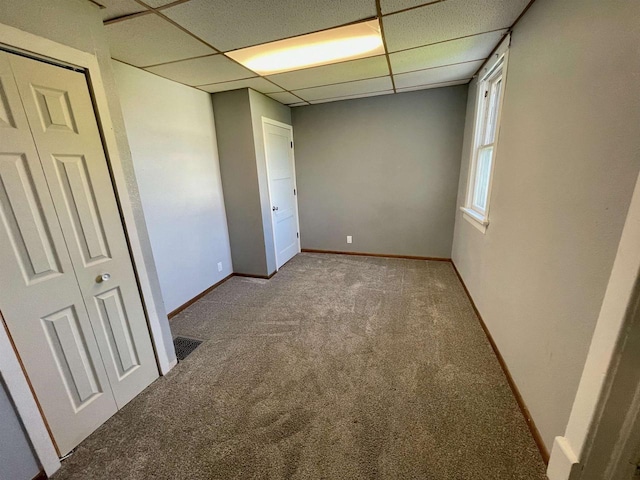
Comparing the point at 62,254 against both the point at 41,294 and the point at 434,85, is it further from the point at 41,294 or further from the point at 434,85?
the point at 434,85

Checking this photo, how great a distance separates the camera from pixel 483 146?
8.75 feet

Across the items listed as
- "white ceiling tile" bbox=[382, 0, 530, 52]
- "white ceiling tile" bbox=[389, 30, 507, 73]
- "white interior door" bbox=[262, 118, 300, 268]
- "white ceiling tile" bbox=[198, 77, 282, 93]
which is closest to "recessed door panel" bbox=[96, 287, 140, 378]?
"white interior door" bbox=[262, 118, 300, 268]

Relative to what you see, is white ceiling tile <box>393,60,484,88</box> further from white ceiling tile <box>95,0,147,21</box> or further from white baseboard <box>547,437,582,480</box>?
white baseboard <box>547,437,582,480</box>

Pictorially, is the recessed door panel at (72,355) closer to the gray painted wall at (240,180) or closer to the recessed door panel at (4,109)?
the recessed door panel at (4,109)

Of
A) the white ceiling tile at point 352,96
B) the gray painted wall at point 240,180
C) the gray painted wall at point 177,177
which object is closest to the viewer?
the gray painted wall at point 177,177

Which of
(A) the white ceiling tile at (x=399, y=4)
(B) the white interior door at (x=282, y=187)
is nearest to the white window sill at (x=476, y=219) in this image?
(A) the white ceiling tile at (x=399, y=4)

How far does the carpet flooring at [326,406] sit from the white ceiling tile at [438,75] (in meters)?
2.42

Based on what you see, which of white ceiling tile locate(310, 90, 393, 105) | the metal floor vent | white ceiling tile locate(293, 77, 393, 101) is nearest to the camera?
the metal floor vent

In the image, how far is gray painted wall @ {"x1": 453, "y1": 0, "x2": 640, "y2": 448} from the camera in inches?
35.5

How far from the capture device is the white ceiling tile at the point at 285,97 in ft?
10.6

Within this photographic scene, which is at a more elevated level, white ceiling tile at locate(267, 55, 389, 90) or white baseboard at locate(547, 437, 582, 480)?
white ceiling tile at locate(267, 55, 389, 90)

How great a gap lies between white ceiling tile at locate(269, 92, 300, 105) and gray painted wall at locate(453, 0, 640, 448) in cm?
235

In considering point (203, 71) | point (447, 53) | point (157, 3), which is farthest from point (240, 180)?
point (447, 53)

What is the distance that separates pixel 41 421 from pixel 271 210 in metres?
2.72
